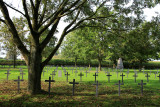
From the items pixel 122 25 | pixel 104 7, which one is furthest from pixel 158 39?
pixel 104 7

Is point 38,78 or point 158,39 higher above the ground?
point 158,39

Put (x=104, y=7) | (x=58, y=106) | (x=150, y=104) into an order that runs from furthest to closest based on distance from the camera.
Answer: (x=104, y=7) → (x=150, y=104) → (x=58, y=106)

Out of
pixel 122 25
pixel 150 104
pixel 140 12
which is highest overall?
pixel 140 12

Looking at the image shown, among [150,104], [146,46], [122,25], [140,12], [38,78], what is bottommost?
[150,104]

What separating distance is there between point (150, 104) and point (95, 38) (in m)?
21.6

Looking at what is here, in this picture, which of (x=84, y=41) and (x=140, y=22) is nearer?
(x=140, y=22)

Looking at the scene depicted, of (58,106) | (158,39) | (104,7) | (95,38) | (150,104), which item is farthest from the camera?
(95,38)

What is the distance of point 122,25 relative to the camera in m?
10.2

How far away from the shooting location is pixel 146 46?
10250mm

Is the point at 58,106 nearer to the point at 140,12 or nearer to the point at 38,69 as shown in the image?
the point at 38,69

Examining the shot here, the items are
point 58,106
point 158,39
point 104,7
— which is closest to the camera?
point 58,106

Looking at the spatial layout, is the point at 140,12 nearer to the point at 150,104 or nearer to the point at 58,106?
the point at 150,104

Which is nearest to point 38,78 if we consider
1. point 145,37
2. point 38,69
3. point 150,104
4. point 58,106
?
point 38,69

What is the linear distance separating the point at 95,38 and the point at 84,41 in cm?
245
